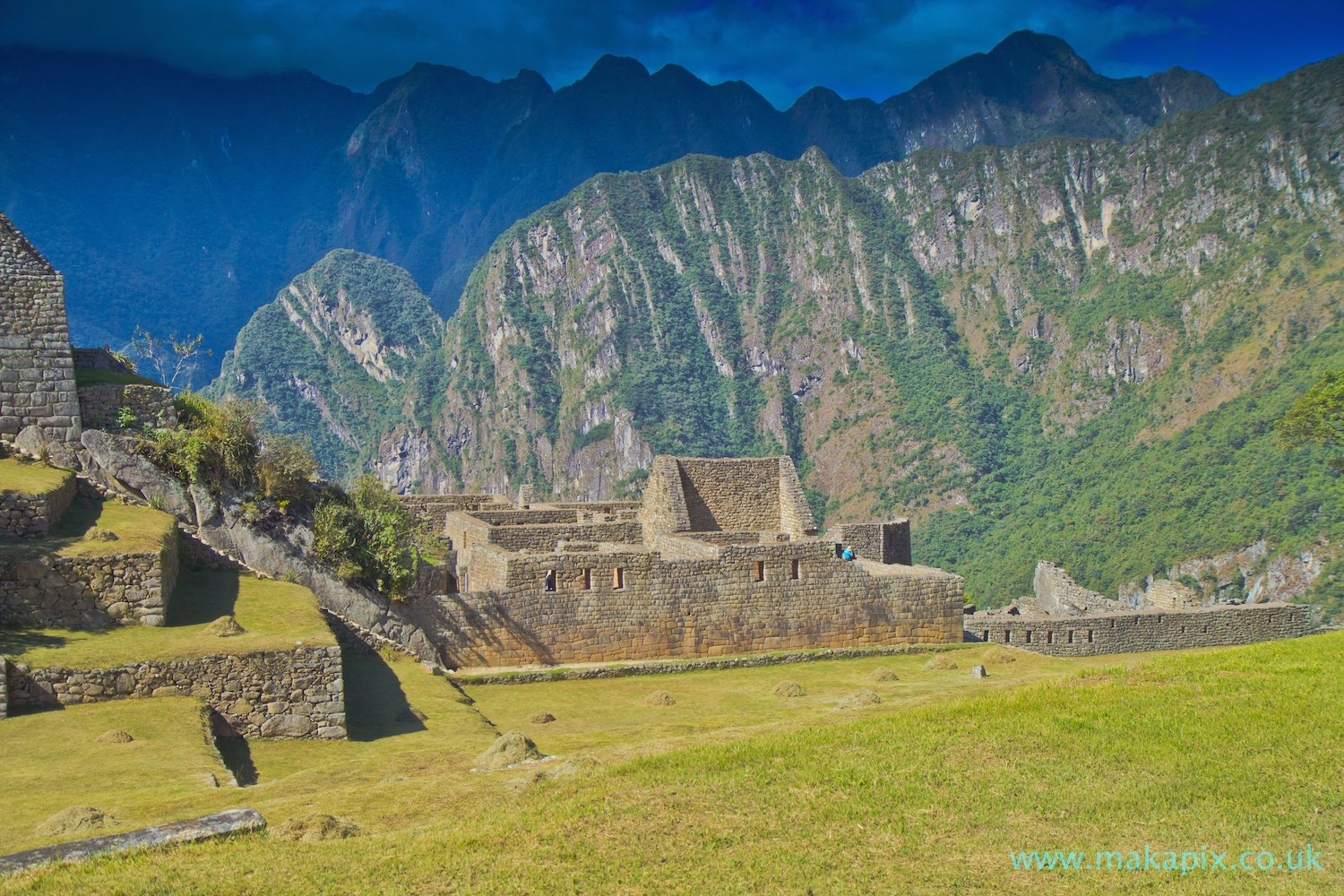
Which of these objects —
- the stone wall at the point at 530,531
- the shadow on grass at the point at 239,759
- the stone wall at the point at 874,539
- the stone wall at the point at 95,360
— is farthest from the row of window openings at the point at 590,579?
the stone wall at the point at 95,360

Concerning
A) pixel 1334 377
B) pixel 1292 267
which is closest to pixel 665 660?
pixel 1334 377

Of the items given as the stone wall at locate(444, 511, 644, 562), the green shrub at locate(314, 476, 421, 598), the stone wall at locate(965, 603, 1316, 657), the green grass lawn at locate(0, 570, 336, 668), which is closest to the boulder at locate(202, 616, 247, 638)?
the green grass lawn at locate(0, 570, 336, 668)

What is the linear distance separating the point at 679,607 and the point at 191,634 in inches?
401

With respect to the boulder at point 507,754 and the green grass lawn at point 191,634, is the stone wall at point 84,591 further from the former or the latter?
the boulder at point 507,754

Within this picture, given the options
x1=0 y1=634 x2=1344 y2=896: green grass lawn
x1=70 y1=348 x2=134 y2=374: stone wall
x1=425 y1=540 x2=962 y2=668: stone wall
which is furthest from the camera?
x1=70 y1=348 x2=134 y2=374: stone wall

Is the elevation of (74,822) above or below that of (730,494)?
below

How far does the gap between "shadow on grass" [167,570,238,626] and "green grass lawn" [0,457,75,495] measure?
255 centimetres

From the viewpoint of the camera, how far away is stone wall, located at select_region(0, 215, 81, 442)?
19.7 metres

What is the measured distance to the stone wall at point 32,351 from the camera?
19.7 meters

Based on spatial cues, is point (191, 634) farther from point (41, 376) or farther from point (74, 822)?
point (41, 376)

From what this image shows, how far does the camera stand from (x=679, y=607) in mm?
22578

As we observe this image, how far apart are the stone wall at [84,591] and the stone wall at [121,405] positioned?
19.6 feet

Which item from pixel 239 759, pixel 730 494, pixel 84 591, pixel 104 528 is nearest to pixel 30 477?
pixel 104 528

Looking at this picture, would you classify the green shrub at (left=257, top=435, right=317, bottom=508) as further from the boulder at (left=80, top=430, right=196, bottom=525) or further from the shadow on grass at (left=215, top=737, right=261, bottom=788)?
the shadow on grass at (left=215, top=737, right=261, bottom=788)
